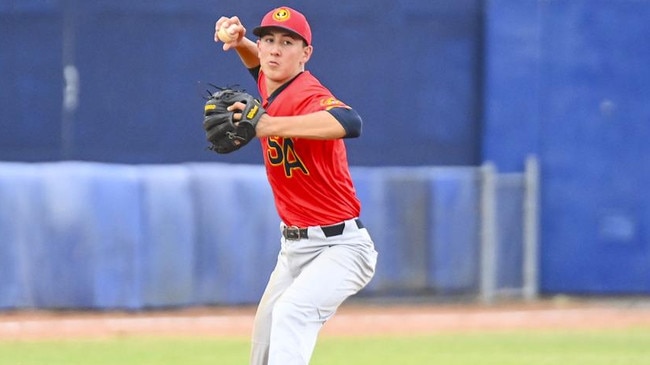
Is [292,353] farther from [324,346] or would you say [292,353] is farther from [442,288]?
[442,288]

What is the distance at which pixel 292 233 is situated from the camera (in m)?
6.46

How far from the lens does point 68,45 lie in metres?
14.5

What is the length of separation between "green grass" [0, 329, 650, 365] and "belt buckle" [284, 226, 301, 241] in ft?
10.7

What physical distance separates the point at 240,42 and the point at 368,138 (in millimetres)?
8158

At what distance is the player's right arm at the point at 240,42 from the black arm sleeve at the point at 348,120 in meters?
1.05

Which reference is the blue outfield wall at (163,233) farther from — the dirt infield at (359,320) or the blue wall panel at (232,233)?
the dirt infield at (359,320)

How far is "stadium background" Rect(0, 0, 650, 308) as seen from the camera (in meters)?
13.2

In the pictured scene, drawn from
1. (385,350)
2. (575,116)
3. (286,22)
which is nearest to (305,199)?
(286,22)

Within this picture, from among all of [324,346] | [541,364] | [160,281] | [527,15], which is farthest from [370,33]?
[541,364]

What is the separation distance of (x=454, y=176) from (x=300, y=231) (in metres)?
8.28

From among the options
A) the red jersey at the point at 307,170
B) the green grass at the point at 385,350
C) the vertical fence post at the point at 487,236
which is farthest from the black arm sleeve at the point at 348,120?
the vertical fence post at the point at 487,236

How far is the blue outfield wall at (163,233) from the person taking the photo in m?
12.8

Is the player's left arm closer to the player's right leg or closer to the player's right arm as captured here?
the player's right leg

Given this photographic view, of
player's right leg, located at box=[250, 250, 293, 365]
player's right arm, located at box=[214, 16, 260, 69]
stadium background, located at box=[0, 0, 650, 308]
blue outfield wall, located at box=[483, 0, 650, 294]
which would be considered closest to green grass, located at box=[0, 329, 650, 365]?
stadium background, located at box=[0, 0, 650, 308]
